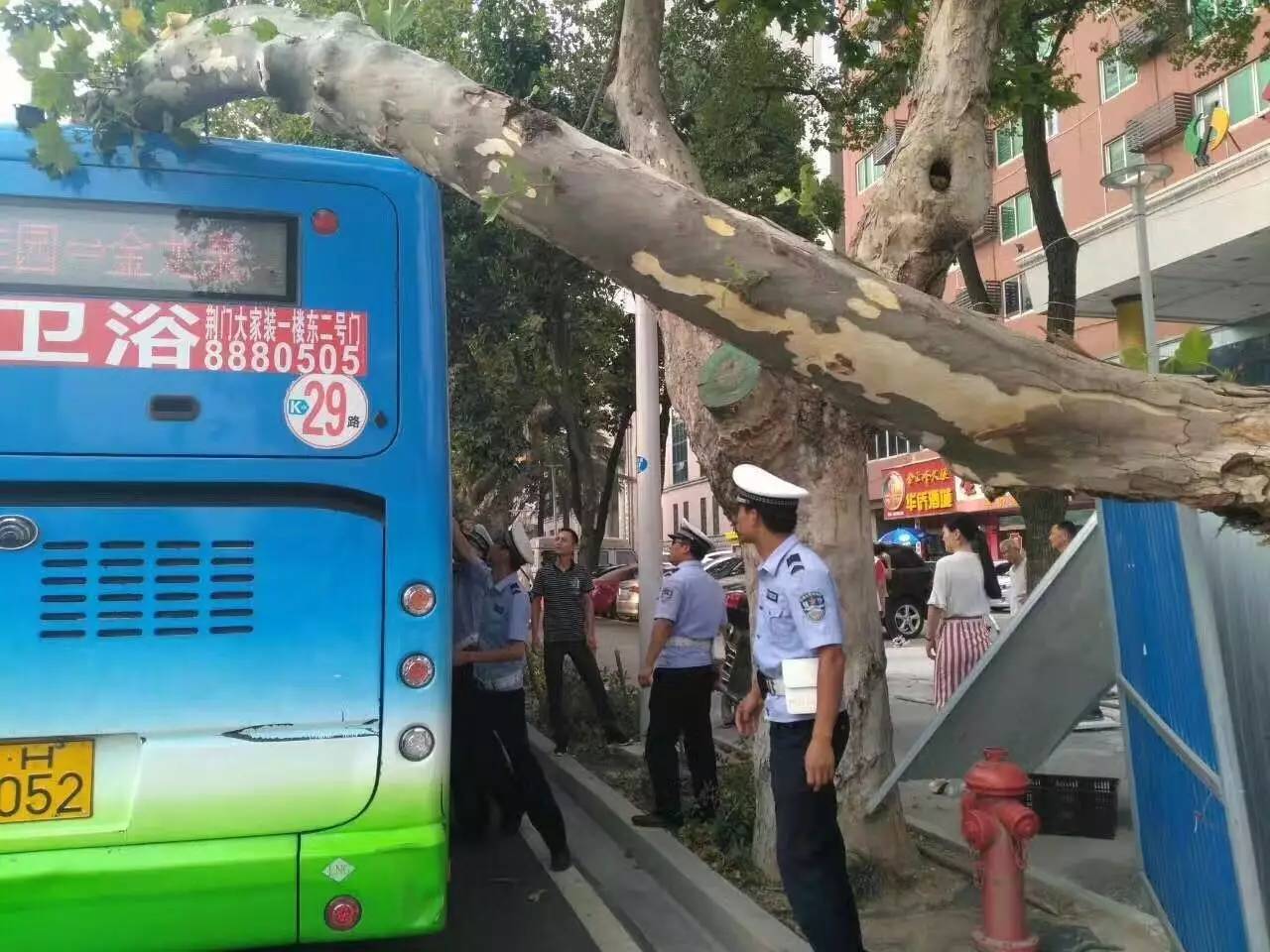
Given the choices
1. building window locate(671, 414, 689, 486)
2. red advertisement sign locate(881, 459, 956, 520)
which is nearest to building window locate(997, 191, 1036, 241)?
red advertisement sign locate(881, 459, 956, 520)

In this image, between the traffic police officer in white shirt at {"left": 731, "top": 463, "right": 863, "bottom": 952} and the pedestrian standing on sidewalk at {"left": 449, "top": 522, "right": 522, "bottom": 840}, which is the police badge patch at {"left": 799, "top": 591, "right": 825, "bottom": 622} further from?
the pedestrian standing on sidewalk at {"left": 449, "top": 522, "right": 522, "bottom": 840}

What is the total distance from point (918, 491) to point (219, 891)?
113 ft

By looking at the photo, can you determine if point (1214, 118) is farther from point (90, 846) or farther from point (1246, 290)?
point (90, 846)

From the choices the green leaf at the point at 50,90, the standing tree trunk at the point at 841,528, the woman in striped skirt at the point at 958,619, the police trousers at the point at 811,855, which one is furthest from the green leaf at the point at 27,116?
the woman in striped skirt at the point at 958,619

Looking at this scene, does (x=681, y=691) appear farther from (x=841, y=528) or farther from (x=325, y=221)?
(x=325, y=221)

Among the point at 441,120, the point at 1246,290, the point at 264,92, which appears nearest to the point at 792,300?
the point at 441,120

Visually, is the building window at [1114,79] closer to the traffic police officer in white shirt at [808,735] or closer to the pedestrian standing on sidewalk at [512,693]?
the pedestrian standing on sidewalk at [512,693]

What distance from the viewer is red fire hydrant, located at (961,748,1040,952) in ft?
13.3

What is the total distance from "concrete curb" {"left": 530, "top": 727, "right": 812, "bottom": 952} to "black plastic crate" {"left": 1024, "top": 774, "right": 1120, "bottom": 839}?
195 centimetres

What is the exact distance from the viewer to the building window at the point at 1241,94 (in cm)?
1995

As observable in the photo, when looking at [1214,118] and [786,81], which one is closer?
[786,81]

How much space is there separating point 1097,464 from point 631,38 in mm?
4419

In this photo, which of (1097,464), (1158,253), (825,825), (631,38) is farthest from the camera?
(1158,253)

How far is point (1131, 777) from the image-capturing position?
457 centimetres
